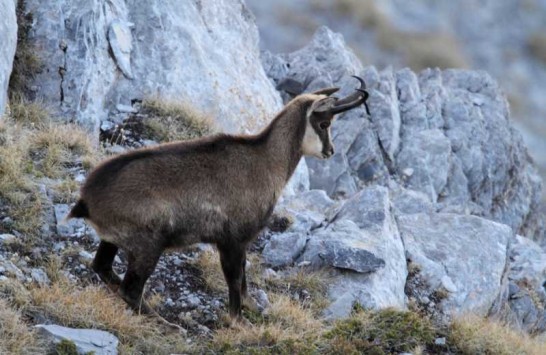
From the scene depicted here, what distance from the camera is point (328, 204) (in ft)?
51.0

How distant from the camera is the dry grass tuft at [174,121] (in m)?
15.3

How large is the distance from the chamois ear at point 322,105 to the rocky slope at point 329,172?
2.26 m

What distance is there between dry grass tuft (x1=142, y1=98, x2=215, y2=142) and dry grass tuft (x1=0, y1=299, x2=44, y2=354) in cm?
664

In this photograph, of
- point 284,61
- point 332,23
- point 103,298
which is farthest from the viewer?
point 332,23

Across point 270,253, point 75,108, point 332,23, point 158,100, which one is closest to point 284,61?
point 158,100

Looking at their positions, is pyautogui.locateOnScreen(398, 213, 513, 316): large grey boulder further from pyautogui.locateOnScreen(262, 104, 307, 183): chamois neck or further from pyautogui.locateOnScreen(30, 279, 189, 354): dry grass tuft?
pyautogui.locateOnScreen(30, 279, 189, 354): dry grass tuft

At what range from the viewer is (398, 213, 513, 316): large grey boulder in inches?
537

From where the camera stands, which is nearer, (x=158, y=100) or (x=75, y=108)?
(x=75, y=108)

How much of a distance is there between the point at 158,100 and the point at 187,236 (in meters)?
6.45

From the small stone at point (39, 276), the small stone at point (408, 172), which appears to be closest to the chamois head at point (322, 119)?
the small stone at point (39, 276)

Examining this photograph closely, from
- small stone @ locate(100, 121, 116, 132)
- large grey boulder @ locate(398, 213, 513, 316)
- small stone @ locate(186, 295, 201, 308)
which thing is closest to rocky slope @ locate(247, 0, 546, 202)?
small stone @ locate(100, 121, 116, 132)

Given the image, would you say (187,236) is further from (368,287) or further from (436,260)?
(436,260)

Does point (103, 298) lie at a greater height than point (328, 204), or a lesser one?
lesser

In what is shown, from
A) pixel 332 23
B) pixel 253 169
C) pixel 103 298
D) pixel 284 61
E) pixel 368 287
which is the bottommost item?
pixel 103 298
